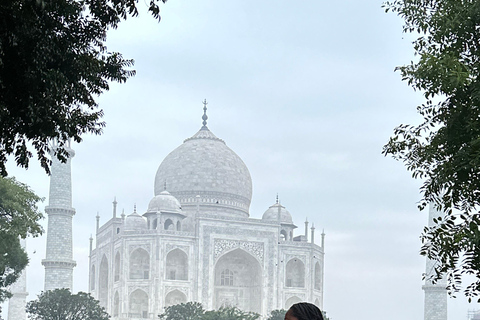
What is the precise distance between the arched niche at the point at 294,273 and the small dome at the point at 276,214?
9.62 ft

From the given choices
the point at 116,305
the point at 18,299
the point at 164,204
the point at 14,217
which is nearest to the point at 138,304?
the point at 116,305

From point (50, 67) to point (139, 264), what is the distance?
41202 millimetres

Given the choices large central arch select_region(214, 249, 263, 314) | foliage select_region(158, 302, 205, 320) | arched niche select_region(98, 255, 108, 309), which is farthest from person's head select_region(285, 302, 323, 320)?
arched niche select_region(98, 255, 108, 309)

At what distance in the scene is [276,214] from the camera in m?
55.2

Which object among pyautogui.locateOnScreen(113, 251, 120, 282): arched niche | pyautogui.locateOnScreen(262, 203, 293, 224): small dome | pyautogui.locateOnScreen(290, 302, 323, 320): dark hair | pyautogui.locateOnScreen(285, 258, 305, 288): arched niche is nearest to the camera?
pyautogui.locateOnScreen(290, 302, 323, 320): dark hair

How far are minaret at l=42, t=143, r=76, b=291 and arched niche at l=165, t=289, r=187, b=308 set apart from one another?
18.4 feet

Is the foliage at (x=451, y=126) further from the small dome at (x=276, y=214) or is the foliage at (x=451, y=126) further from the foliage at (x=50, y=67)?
the small dome at (x=276, y=214)

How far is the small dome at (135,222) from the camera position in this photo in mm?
51812

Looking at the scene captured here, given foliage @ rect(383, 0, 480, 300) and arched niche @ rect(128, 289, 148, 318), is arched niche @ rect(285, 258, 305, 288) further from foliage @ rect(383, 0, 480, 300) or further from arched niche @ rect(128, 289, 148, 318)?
foliage @ rect(383, 0, 480, 300)

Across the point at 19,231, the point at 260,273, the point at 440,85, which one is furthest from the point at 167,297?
the point at 440,85

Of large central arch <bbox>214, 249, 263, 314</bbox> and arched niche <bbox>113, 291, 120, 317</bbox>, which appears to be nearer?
arched niche <bbox>113, 291, 120, 317</bbox>

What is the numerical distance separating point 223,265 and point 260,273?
235 cm

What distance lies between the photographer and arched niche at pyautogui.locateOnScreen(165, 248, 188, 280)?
164 feet

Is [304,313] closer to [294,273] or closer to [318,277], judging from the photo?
[294,273]
